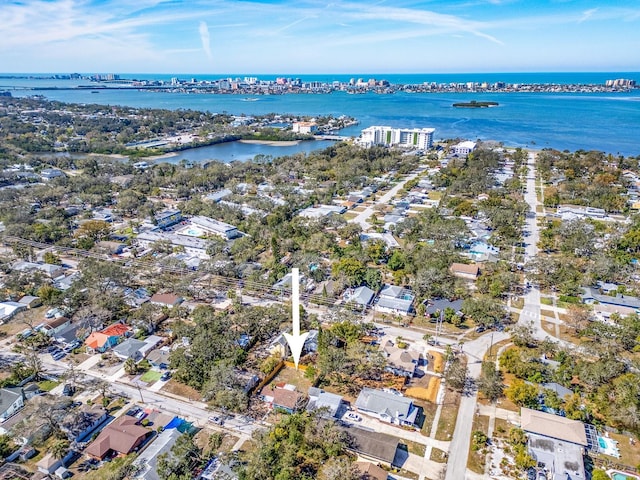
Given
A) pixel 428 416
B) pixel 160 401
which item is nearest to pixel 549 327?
pixel 428 416

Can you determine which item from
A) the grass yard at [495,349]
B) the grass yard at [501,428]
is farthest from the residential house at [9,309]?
the grass yard at [495,349]

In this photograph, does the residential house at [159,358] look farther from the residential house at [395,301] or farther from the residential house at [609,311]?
the residential house at [609,311]

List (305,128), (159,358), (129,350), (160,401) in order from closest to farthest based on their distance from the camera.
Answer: (160,401), (159,358), (129,350), (305,128)

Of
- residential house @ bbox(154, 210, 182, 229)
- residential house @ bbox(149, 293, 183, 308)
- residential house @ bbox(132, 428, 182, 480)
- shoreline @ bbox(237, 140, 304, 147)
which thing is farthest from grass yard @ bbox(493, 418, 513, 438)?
shoreline @ bbox(237, 140, 304, 147)

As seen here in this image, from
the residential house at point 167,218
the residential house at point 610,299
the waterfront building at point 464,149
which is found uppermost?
the waterfront building at point 464,149

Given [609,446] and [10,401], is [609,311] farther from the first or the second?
[10,401]

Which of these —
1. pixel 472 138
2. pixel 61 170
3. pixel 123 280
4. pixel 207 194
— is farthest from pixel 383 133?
pixel 123 280
